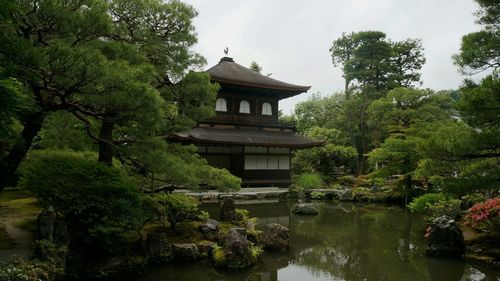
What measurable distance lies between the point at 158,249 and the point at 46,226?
253 cm

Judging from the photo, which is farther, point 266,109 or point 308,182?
point 266,109

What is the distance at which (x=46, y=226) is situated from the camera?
6074mm

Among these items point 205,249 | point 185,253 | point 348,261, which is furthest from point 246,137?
point 185,253

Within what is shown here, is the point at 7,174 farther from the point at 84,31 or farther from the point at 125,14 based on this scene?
the point at 125,14

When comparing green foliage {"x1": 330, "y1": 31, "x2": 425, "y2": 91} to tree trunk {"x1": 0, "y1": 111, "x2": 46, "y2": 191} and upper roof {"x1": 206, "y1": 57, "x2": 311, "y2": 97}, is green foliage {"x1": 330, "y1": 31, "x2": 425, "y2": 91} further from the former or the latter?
tree trunk {"x1": 0, "y1": 111, "x2": 46, "y2": 191}

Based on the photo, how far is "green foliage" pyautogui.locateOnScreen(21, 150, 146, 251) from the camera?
6305mm

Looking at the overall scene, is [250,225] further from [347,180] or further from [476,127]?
[347,180]

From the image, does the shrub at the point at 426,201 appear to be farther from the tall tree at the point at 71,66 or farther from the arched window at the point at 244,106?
the arched window at the point at 244,106

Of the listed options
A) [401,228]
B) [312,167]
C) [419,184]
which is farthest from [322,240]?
[312,167]

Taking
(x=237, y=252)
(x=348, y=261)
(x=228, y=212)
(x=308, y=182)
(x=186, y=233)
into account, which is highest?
(x=308, y=182)

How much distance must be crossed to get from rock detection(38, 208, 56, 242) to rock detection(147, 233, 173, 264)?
225 centimetres

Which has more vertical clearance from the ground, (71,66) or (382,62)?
(382,62)

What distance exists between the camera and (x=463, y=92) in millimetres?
7512

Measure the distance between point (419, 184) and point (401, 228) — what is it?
24.7ft
